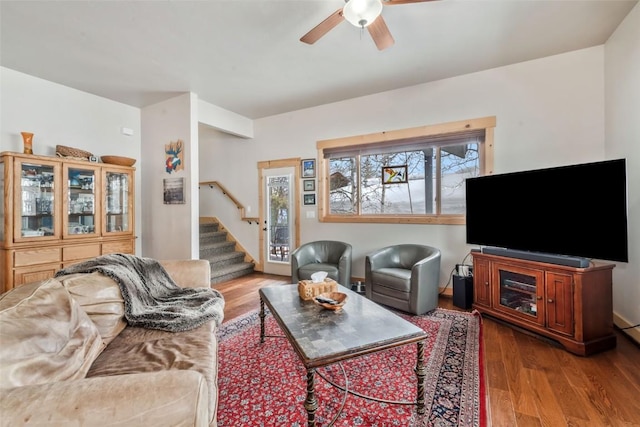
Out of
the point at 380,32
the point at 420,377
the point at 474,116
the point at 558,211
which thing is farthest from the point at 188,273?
the point at 474,116

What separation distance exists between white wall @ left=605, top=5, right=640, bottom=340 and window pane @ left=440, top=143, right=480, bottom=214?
1.23 meters

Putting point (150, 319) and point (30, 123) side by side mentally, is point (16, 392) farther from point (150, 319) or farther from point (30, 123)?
point (30, 123)

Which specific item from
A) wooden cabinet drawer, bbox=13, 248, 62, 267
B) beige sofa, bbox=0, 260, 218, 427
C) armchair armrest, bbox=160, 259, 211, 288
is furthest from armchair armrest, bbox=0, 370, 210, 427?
wooden cabinet drawer, bbox=13, 248, 62, 267

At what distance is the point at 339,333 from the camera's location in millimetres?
1536

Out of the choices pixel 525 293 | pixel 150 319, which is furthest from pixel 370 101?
pixel 150 319

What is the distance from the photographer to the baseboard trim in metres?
2.34

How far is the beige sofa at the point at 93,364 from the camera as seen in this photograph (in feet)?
2.69

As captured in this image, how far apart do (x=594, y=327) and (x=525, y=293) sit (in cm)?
48

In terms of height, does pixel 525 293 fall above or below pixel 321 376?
above

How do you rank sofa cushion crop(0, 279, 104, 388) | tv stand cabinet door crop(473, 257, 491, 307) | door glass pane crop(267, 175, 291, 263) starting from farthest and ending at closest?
door glass pane crop(267, 175, 291, 263) < tv stand cabinet door crop(473, 257, 491, 307) < sofa cushion crop(0, 279, 104, 388)

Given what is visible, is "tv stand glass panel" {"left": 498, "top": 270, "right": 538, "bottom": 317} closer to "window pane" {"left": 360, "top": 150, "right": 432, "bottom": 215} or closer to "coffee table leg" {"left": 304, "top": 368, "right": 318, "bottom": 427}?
"window pane" {"left": 360, "top": 150, "right": 432, "bottom": 215}

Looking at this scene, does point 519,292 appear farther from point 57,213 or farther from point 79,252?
point 57,213

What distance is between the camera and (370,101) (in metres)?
4.18

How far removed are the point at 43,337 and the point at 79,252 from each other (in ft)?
9.65
